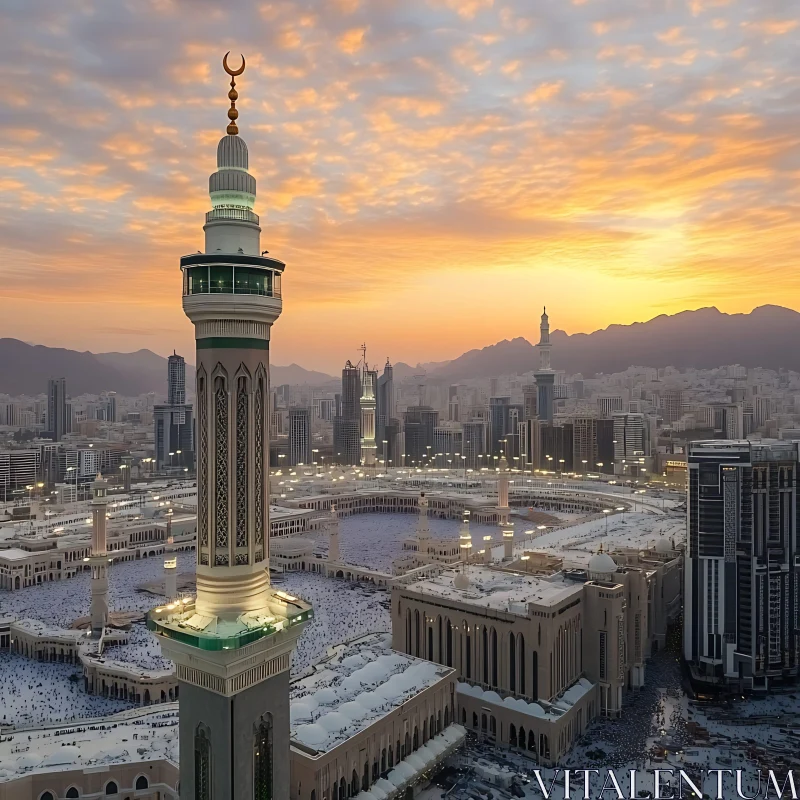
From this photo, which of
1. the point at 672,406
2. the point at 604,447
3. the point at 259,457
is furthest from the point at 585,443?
the point at 259,457

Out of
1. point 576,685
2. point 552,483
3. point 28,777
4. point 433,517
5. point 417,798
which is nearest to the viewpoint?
point 28,777

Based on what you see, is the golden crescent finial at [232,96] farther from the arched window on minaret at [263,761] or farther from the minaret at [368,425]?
the minaret at [368,425]

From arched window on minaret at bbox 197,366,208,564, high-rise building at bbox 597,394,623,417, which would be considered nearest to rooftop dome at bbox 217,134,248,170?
arched window on minaret at bbox 197,366,208,564

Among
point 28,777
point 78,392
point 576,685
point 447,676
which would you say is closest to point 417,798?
point 447,676

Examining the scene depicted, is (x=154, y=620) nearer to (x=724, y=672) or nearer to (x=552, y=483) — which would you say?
(x=724, y=672)

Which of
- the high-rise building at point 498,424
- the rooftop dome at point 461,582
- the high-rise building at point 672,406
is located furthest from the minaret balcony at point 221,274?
the high-rise building at point 672,406

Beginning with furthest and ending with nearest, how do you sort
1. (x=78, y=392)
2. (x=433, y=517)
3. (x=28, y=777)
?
1. (x=78, y=392)
2. (x=433, y=517)
3. (x=28, y=777)
